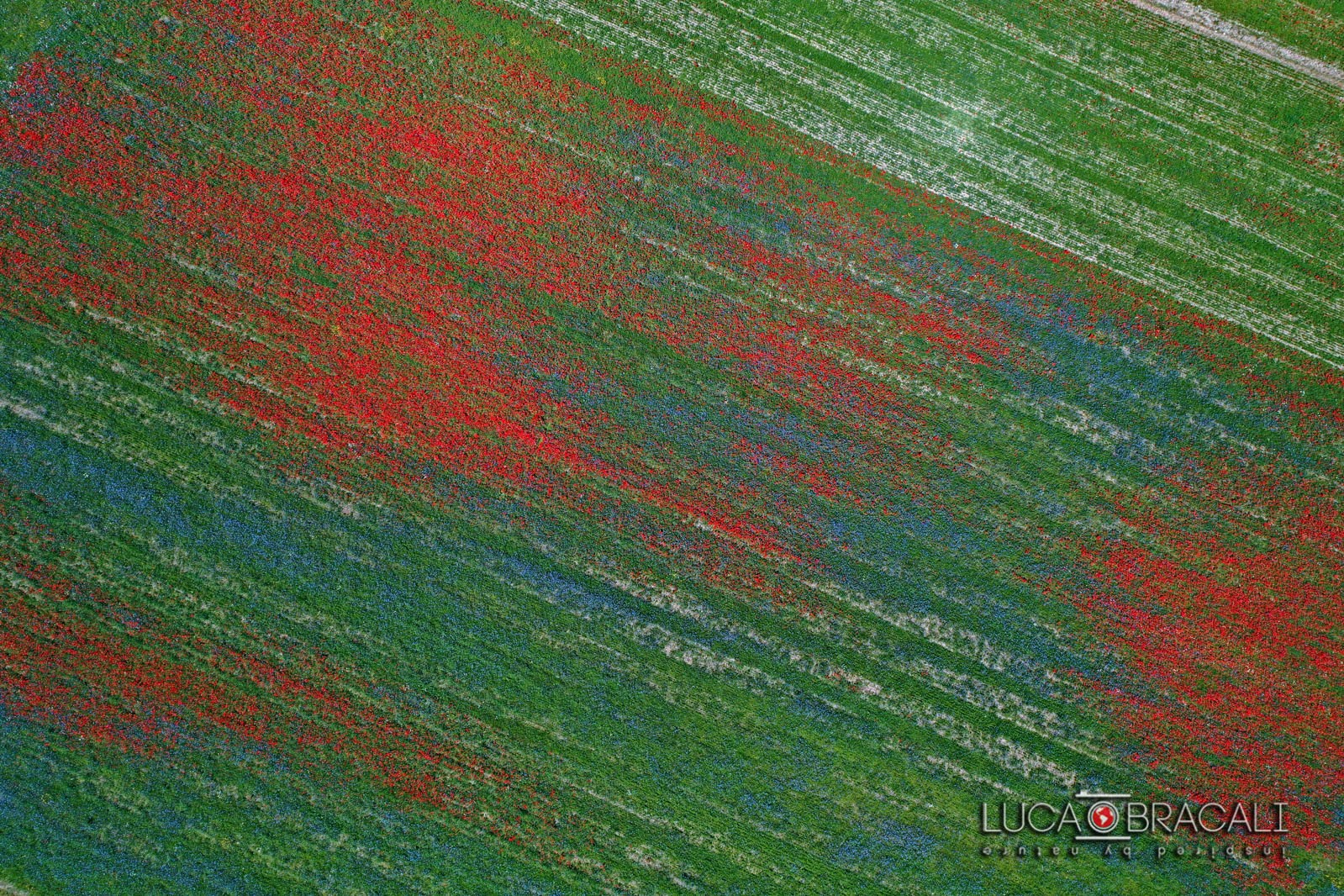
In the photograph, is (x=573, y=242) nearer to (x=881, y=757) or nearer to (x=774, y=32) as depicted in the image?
(x=774, y=32)

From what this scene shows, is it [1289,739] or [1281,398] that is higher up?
[1281,398]

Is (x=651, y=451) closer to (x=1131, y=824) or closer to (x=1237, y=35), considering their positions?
(x=1131, y=824)

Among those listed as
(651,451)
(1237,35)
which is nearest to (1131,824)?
(651,451)

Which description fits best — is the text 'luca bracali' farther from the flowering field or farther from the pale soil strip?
the pale soil strip

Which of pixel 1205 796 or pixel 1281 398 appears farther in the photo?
pixel 1281 398

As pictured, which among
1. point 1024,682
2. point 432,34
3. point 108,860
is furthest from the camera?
point 432,34

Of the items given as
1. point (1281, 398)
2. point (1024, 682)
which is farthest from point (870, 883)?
point (1281, 398)

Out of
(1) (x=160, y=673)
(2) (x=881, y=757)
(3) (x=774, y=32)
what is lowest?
(1) (x=160, y=673)
